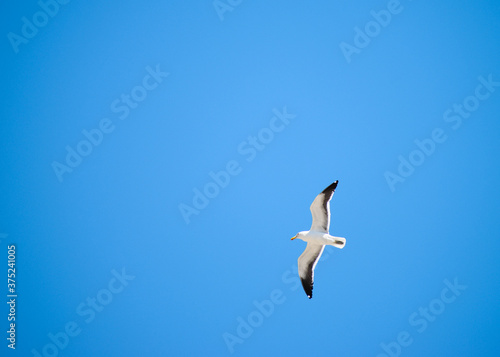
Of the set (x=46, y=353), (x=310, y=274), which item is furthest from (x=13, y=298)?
(x=310, y=274)

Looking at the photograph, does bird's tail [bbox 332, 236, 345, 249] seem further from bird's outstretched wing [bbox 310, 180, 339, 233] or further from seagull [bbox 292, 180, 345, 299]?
bird's outstretched wing [bbox 310, 180, 339, 233]

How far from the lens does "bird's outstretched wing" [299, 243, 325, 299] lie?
1627cm

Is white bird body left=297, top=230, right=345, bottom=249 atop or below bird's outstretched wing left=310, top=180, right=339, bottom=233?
below

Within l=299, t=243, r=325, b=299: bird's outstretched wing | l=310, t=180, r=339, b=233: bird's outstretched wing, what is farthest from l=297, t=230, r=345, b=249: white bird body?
l=299, t=243, r=325, b=299: bird's outstretched wing

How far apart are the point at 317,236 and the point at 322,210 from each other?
39.3 inches

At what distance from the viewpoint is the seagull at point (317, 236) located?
15.2m

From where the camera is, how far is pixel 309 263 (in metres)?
16.5

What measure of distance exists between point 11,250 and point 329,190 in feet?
60.2

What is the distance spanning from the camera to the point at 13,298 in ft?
71.5

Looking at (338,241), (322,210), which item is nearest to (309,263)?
(338,241)

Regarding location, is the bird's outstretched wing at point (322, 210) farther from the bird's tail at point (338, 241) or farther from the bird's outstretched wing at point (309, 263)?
the bird's outstretched wing at point (309, 263)

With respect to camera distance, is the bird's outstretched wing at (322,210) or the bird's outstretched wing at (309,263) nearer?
the bird's outstretched wing at (322,210)

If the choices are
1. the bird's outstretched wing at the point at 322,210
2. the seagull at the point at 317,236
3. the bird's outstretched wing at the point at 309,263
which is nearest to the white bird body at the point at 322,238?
the seagull at the point at 317,236

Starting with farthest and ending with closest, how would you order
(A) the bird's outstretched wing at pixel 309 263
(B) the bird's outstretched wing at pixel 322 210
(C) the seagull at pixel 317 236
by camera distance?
1. (A) the bird's outstretched wing at pixel 309 263
2. (C) the seagull at pixel 317 236
3. (B) the bird's outstretched wing at pixel 322 210
